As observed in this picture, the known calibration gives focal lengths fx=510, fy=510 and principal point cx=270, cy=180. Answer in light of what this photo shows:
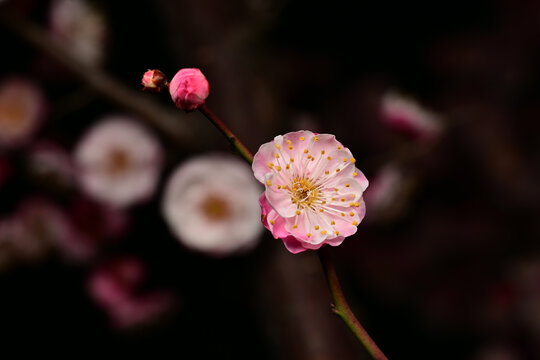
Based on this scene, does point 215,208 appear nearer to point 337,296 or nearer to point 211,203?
point 211,203

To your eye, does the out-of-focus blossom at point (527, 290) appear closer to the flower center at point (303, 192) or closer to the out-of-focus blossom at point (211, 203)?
the out-of-focus blossom at point (211, 203)

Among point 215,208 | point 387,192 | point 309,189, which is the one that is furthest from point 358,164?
point 309,189

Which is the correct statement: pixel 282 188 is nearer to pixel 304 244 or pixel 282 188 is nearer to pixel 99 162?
pixel 304 244

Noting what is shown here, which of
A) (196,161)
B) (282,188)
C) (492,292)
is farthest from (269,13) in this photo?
(492,292)

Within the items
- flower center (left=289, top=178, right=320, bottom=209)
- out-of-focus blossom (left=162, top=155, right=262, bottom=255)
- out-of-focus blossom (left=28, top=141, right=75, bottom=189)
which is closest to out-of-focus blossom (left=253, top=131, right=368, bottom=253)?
flower center (left=289, top=178, right=320, bottom=209)

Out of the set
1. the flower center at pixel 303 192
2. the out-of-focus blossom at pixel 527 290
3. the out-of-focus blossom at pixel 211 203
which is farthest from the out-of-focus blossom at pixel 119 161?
the out-of-focus blossom at pixel 527 290

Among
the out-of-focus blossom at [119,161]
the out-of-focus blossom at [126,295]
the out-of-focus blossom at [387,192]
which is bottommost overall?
the out-of-focus blossom at [387,192]
